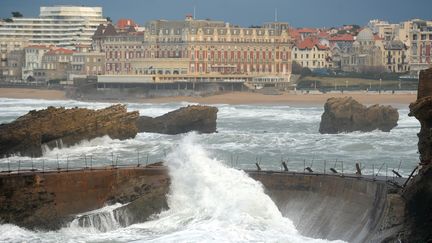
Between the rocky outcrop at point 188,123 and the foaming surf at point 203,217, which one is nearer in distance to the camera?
the foaming surf at point 203,217

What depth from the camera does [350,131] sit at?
6475cm

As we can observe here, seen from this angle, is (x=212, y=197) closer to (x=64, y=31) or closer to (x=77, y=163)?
(x=77, y=163)

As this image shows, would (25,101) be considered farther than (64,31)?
No

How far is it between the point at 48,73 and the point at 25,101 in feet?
98.5

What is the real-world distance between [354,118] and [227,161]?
18.0m

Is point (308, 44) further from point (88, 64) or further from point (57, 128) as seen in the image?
point (57, 128)

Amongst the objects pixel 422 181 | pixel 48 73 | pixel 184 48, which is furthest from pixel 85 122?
pixel 48 73

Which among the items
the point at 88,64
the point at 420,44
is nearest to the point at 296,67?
the point at 420,44

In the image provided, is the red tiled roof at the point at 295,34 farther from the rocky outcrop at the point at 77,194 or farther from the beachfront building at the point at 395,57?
the rocky outcrop at the point at 77,194

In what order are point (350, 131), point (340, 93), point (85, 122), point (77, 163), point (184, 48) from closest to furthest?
point (77, 163) < point (85, 122) < point (350, 131) < point (340, 93) < point (184, 48)

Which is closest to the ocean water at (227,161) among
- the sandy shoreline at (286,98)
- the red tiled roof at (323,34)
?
the sandy shoreline at (286,98)

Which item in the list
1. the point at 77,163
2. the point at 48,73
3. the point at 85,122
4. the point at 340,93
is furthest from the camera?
the point at 48,73

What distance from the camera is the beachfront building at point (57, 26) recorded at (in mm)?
168375

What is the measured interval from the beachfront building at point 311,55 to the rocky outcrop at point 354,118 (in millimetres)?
74953
